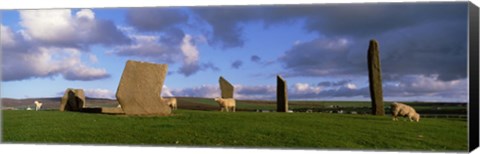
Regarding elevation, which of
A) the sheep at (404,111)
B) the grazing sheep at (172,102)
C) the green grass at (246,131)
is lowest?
the green grass at (246,131)

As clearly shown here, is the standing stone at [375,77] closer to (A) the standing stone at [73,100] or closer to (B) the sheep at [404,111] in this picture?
(B) the sheep at [404,111]

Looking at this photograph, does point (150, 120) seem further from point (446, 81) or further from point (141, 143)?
point (446, 81)

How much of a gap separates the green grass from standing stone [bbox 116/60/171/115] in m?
0.51

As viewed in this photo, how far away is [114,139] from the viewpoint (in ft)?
52.9

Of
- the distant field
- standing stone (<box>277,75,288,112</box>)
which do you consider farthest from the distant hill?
standing stone (<box>277,75,288,112</box>)

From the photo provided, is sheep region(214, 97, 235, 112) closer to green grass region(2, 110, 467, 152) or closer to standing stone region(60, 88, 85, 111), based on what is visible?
green grass region(2, 110, 467, 152)

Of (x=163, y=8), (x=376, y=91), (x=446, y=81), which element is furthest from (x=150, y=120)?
(x=446, y=81)

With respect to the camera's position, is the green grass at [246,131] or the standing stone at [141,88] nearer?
the green grass at [246,131]

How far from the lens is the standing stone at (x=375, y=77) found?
17234mm

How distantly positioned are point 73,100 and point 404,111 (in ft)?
29.0

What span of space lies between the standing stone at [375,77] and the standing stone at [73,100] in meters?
7.45

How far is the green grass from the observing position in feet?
50.2

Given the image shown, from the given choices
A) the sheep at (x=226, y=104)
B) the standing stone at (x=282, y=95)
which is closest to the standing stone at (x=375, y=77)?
the standing stone at (x=282, y=95)

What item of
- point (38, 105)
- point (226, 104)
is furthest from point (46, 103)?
point (226, 104)
